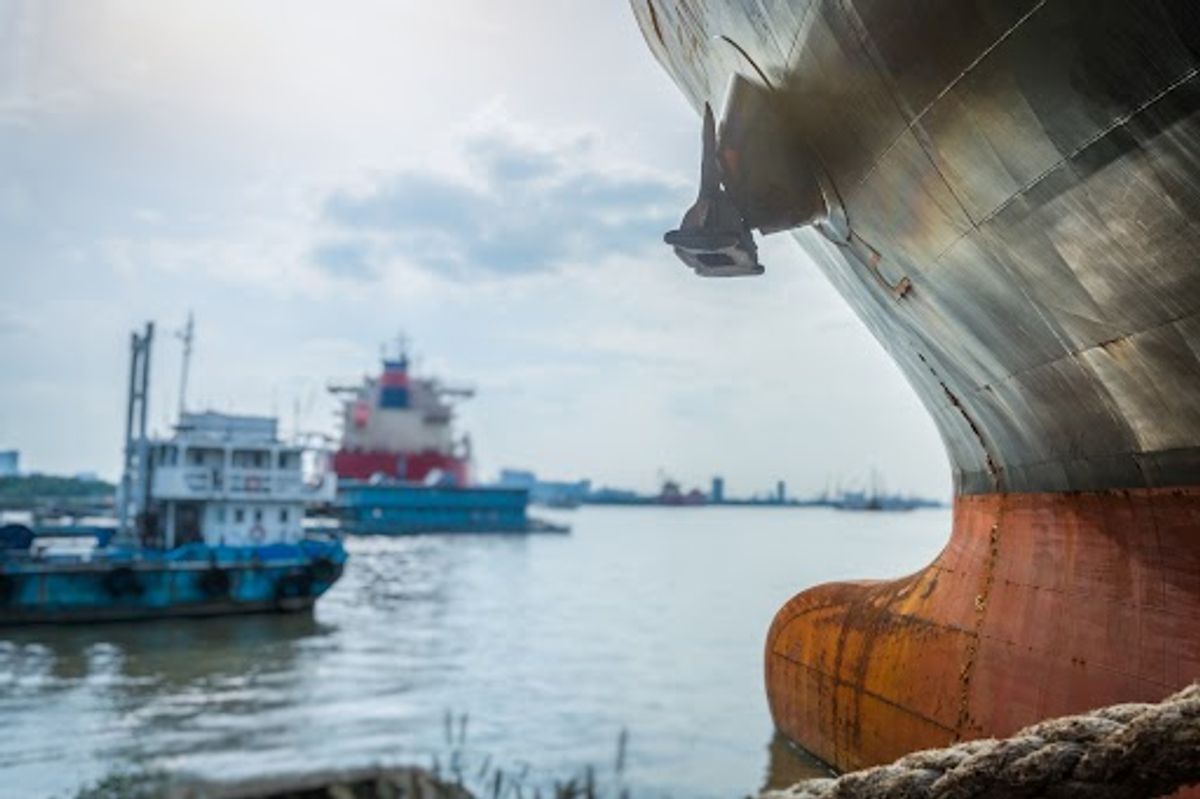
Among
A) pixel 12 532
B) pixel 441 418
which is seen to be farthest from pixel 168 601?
pixel 441 418

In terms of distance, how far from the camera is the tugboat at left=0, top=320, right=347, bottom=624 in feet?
71.3

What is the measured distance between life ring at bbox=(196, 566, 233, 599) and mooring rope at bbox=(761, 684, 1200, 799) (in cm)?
2290

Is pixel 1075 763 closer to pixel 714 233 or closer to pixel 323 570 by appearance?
pixel 714 233

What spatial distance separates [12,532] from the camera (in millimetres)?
24234

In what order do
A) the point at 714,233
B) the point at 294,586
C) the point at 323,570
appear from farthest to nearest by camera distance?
the point at 323,570 → the point at 294,586 → the point at 714,233

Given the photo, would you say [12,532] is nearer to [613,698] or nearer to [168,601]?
[168,601]

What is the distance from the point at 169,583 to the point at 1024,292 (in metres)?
22.2

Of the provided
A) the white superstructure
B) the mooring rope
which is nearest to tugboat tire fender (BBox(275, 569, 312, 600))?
the white superstructure

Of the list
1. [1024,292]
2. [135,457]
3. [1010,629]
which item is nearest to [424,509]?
[135,457]

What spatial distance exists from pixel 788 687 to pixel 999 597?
353 cm

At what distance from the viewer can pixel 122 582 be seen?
22203 millimetres

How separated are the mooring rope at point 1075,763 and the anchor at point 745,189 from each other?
416 cm

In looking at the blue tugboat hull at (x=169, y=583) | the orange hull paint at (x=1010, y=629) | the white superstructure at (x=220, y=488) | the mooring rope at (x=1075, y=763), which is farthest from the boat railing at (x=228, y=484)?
the mooring rope at (x=1075, y=763)

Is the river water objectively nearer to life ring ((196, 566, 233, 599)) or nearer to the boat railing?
life ring ((196, 566, 233, 599))
